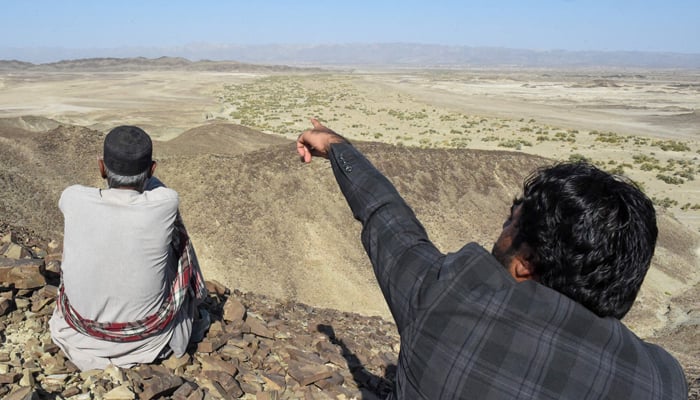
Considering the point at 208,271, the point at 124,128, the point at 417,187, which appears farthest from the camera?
the point at 417,187

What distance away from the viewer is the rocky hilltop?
4.08 metres

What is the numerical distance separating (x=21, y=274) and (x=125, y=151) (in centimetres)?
195

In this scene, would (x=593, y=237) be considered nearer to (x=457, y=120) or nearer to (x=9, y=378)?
(x=9, y=378)

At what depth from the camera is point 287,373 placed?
436 cm

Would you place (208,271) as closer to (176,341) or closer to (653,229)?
(176,341)

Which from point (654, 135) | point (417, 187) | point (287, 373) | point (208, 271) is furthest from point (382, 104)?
point (287, 373)

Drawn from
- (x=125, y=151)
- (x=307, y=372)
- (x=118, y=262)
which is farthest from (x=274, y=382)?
(x=125, y=151)

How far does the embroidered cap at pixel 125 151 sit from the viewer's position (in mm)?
3270

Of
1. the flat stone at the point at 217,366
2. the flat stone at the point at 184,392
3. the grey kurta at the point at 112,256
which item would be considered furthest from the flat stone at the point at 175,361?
the grey kurta at the point at 112,256

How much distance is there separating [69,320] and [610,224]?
3371 millimetres

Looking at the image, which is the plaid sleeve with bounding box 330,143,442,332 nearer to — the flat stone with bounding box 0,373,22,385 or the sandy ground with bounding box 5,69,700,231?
the flat stone with bounding box 0,373,22,385

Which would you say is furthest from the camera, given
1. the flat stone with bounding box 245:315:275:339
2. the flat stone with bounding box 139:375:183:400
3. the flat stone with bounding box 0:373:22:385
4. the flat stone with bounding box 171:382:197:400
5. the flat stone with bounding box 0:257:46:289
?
the flat stone with bounding box 245:315:275:339

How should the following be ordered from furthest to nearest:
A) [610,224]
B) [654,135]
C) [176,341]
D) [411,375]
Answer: [654,135] < [176,341] < [411,375] < [610,224]

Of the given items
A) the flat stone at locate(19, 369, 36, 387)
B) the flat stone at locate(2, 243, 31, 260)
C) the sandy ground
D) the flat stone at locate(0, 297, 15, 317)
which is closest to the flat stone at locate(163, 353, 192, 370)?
the flat stone at locate(19, 369, 36, 387)
